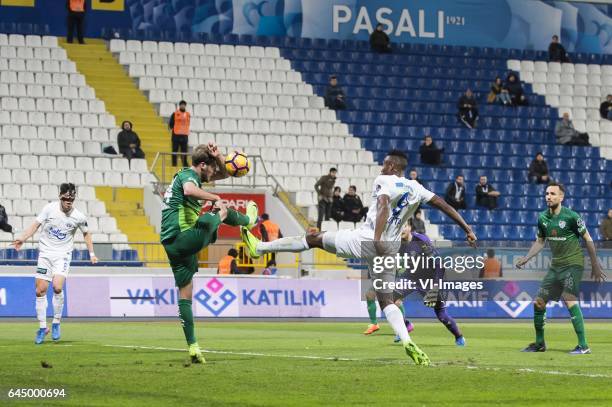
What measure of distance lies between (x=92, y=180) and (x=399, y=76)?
1372 centimetres

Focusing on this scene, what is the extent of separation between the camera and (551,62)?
48.8 metres

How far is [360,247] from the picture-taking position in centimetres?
1424

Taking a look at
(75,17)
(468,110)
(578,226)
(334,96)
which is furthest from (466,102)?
(578,226)

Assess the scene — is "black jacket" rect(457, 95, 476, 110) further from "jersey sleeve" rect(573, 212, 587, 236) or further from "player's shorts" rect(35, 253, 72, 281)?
"jersey sleeve" rect(573, 212, 587, 236)

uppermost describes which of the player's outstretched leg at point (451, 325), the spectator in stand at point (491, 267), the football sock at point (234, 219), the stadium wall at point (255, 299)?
the football sock at point (234, 219)

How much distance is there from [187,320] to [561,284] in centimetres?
579

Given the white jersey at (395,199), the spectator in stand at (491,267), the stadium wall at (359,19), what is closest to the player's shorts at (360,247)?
the white jersey at (395,199)

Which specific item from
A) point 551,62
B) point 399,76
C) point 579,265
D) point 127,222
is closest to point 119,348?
point 579,265

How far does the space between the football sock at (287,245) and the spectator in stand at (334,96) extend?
93.2 feet

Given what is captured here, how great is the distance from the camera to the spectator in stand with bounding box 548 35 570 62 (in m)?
48.5

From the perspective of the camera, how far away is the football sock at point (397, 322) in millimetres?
14133

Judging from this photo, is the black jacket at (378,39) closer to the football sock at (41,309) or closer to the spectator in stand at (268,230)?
the spectator in stand at (268,230)

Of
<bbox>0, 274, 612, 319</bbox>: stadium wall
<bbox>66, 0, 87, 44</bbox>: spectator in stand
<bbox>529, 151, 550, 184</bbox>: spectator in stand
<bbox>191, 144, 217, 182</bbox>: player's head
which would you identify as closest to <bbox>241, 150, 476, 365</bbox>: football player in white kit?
<bbox>191, 144, 217, 182</bbox>: player's head

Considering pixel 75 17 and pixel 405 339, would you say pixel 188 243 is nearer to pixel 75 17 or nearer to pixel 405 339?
pixel 405 339
